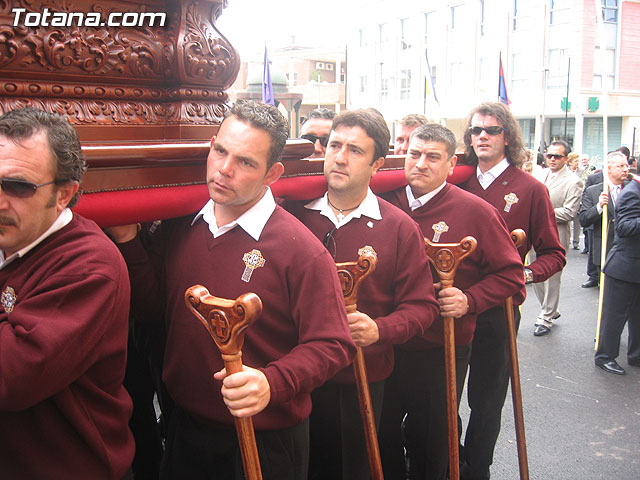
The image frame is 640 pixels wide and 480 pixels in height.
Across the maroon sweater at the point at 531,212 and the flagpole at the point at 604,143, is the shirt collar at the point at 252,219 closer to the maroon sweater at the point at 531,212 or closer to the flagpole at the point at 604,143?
the maroon sweater at the point at 531,212

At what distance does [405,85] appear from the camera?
33.4 metres

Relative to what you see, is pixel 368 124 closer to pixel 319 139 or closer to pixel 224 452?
pixel 319 139

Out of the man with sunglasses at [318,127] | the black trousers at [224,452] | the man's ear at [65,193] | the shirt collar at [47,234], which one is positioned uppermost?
the man with sunglasses at [318,127]

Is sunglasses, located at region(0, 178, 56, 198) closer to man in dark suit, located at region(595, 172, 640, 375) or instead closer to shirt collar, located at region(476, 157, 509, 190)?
shirt collar, located at region(476, 157, 509, 190)

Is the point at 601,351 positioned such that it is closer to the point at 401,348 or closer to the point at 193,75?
the point at 401,348

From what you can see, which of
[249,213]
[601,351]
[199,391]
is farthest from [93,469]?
[601,351]

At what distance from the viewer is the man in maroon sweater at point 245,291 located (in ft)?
6.50

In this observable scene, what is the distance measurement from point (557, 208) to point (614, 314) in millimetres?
1990

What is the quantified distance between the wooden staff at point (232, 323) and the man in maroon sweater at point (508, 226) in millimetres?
2227

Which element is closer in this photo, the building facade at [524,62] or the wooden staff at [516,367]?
the wooden staff at [516,367]

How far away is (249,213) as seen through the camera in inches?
81.5

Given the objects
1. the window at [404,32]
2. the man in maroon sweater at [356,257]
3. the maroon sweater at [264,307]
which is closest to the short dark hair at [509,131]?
the man in maroon sweater at [356,257]

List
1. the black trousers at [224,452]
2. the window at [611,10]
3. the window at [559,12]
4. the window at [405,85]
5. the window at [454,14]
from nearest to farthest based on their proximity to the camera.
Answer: the black trousers at [224,452]
the window at [559,12]
the window at [611,10]
the window at [454,14]
the window at [405,85]

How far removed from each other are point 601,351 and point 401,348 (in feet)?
12.1
